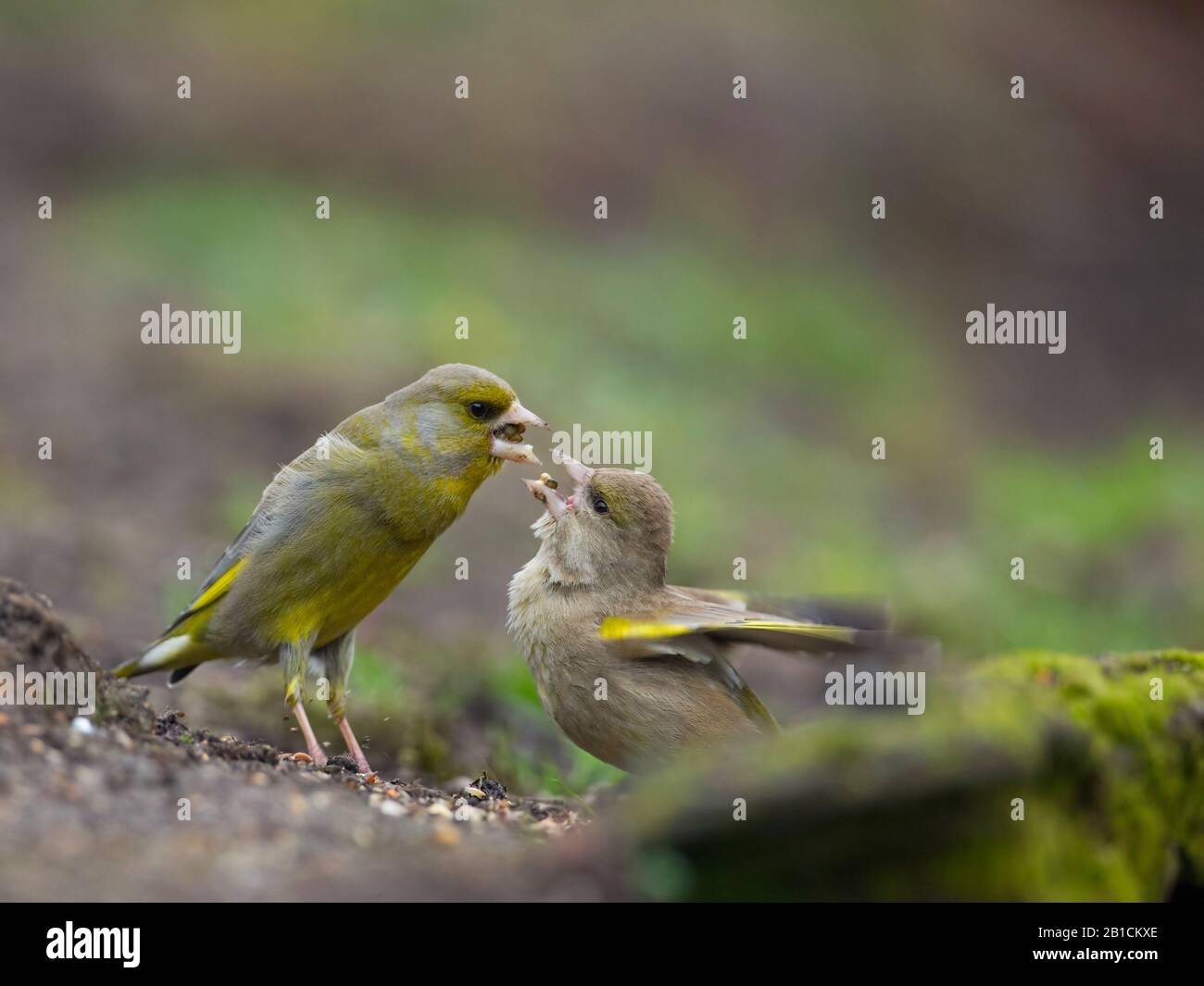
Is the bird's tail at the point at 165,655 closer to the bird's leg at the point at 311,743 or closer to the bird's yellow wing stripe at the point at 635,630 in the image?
the bird's leg at the point at 311,743

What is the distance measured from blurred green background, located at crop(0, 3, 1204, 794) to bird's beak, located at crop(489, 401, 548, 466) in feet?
4.73

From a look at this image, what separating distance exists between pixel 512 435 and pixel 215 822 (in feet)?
8.49

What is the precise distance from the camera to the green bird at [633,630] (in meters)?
5.29

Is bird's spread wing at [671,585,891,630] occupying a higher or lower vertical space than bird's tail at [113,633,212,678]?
higher

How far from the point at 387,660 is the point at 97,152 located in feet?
39.9

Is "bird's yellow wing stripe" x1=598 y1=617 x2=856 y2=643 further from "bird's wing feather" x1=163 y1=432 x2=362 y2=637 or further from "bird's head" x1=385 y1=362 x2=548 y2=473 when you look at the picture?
"bird's wing feather" x1=163 y1=432 x2=362 y2=637

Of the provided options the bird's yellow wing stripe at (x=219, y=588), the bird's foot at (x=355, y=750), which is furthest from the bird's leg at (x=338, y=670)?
the bird's yellow wing stripe at (x=219, y=588)

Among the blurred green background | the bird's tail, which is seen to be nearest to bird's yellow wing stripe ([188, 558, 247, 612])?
the bird's tail

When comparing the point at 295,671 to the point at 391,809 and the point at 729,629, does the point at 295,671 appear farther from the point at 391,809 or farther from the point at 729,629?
the point at 729,629

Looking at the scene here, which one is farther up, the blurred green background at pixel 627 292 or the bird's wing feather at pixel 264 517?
the blurred green background at pixel 627 292

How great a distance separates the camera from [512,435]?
246 inches

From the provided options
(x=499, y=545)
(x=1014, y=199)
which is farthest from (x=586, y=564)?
(x=1014, y=199)

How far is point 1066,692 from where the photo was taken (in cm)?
407

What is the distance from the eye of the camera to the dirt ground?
3.41m
